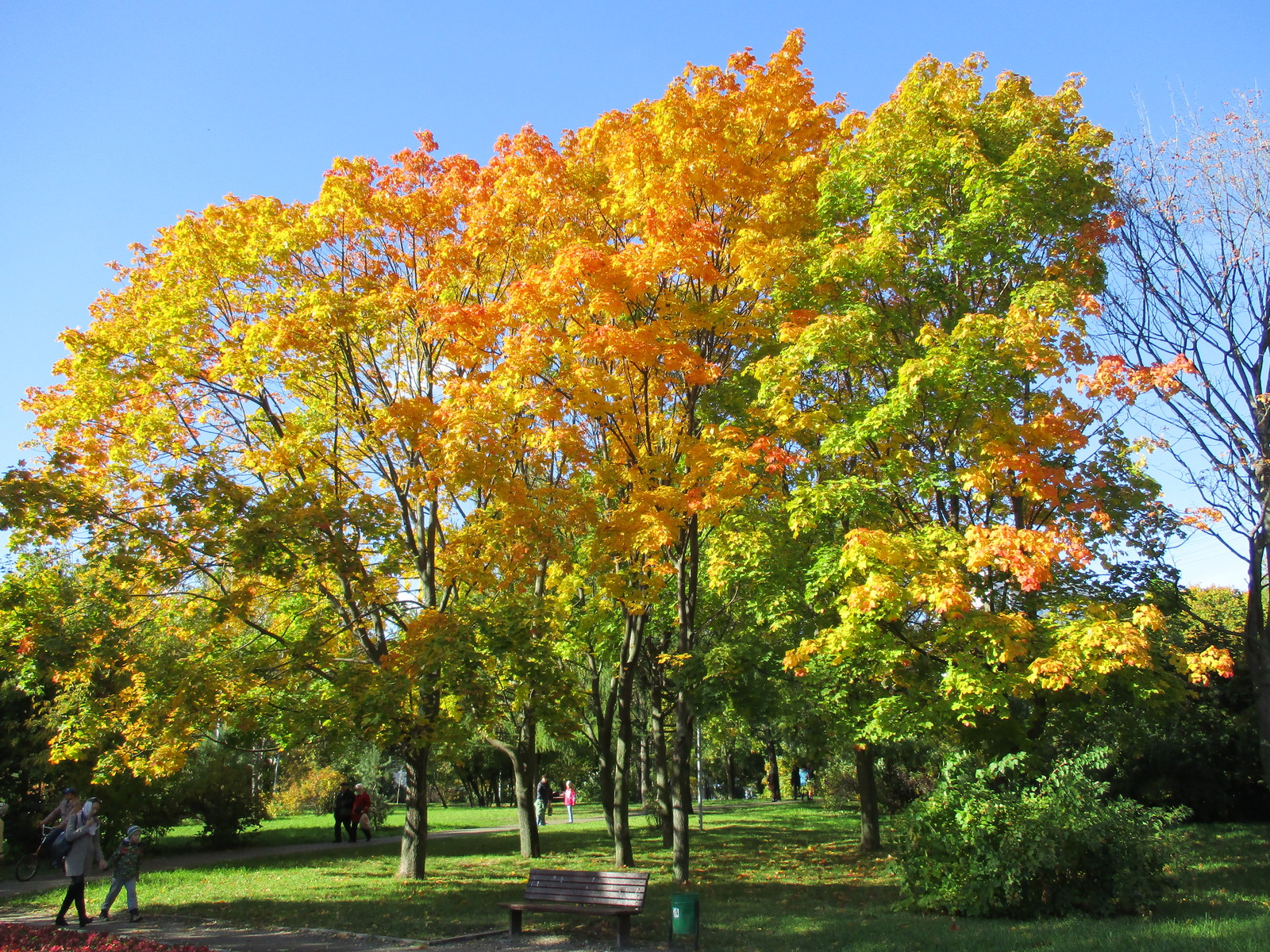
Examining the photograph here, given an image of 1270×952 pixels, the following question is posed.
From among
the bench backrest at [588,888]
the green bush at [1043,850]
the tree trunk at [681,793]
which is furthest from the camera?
the tree trunk at [681,793]

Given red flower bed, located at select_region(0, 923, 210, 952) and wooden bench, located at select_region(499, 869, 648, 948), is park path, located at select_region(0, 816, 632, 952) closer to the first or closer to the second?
wooden bench, located at select_region(499, 869, 648, 948)

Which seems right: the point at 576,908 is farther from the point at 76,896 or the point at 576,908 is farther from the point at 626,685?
the point at 76,896

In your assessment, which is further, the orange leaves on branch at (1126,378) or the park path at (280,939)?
the orange leaves on branch at (1126,378)

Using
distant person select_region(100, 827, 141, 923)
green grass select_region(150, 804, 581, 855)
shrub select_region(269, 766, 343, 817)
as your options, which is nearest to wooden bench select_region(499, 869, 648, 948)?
distant person select_region(100, 827, 141, 923)

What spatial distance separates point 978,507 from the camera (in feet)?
39.9

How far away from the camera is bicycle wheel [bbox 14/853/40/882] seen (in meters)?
15.4

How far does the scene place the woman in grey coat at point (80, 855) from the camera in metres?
9.91

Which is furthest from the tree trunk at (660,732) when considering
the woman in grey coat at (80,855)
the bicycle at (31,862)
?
the bicycle at (31,862)

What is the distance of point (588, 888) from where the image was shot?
9.09m

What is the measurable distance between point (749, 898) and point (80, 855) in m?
8.70

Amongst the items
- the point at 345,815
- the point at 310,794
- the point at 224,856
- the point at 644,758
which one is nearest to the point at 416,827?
the point at 224,856

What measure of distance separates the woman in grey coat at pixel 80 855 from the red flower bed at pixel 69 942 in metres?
1.04

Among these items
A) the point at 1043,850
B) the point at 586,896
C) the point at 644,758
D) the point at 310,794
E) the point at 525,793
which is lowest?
the point at 310,794

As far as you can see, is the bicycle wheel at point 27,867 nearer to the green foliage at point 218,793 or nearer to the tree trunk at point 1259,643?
the green foliage at point 218,793
